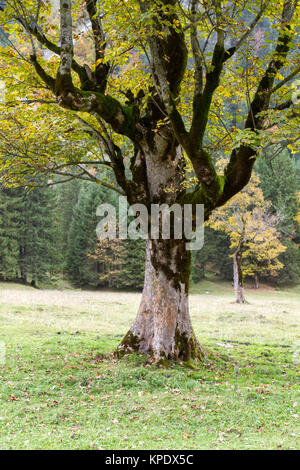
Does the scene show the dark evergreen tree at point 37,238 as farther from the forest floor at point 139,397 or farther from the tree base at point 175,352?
the tree base at point 175,352

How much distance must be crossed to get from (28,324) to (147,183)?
9625mm

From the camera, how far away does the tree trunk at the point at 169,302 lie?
918 cm

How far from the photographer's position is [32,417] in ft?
19.6

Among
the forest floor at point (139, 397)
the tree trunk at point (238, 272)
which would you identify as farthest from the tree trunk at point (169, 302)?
the tree trunk at point (238, 272)

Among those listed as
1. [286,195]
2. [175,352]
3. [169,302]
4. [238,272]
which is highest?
[286,195]

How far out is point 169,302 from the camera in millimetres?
9242

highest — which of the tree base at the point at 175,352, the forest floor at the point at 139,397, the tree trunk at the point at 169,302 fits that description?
the tree trunk at the point at 169,302

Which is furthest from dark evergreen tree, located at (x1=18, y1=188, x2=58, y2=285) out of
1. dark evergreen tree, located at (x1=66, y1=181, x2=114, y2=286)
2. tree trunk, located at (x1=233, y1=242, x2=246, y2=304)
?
tree trunk, located at (x1=233, y1=242, x2=246, y2=304)

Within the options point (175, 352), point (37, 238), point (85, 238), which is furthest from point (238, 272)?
point (37, 238)

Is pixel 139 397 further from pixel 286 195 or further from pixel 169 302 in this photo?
pixel 286 195

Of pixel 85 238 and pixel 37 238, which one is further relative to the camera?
pixel 85 238

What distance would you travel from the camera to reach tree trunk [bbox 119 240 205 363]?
30.1 feet

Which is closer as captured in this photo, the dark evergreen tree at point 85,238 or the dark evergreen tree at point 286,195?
the dark evergreen tree at point 85,238

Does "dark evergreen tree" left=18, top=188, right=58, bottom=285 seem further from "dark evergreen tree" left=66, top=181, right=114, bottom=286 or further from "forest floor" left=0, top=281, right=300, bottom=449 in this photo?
"forest floor" left=0, top=281, right=300, bottom=449
